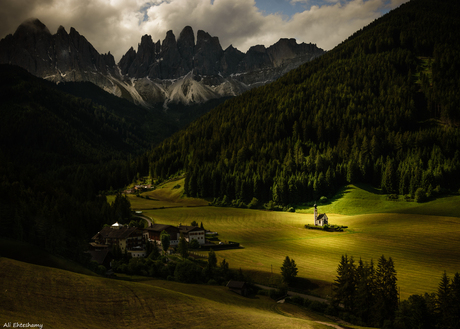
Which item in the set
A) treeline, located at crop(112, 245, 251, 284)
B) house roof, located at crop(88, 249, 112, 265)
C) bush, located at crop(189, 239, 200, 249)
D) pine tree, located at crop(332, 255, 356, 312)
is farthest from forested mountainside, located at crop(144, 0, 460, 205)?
pine tree, located at crop(332, 255, 356, 312)

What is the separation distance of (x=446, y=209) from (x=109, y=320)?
10285 cm

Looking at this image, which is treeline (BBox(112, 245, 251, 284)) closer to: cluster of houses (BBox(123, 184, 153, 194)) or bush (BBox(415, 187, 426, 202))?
bush (BBox(415, 187, 426, 202))

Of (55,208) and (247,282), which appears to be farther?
(55,208)

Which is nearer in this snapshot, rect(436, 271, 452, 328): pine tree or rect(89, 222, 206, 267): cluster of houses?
rect(436, 271, 452, 328): pine tree

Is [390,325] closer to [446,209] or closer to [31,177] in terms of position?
[446,209]

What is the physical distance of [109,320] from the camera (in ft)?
101

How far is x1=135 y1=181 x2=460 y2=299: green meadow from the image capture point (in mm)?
61413

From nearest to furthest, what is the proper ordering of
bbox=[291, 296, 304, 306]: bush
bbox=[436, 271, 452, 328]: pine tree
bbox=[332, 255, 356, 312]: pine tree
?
1. bbox=[436, 271, 452, 328]: pine tree
2. bbox=[332, 255, 356, 312]: pine tree
3. bbox=[291, 296, 304, 306]: bush

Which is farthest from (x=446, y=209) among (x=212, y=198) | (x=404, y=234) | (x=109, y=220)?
(x=109, y=220)

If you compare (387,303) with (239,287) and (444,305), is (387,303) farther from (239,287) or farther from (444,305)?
(239,287)

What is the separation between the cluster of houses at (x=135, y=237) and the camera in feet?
255

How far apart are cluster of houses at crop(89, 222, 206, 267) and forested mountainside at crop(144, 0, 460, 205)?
52.0 meters

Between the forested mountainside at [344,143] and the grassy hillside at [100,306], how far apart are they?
315 ft

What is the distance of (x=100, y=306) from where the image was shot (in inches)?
1292
